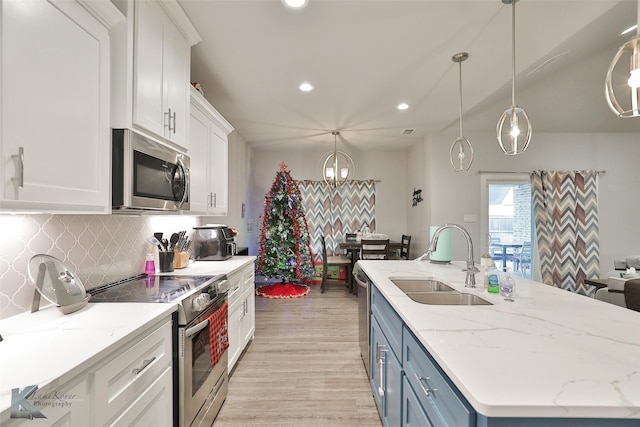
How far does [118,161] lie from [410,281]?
6.25ft

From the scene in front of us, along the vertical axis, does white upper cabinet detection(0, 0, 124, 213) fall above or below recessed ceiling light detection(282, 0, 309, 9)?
below

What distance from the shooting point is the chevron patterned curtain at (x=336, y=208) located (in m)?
5.76

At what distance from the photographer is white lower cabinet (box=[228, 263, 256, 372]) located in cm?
232

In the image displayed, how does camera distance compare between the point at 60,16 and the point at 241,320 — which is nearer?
the point at 60,16

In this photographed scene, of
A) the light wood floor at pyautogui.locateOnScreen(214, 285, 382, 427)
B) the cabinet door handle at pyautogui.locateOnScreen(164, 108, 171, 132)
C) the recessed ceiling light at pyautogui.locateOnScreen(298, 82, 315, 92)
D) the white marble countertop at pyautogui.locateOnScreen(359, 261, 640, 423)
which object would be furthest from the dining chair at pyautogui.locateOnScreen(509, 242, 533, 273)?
the cabinet door handle at pyautogui.locateOnScreen(164, 108, 171, 132)

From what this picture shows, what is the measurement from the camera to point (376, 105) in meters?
3.38

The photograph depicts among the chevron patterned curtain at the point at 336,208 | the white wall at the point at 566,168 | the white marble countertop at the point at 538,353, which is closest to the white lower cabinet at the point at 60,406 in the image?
the white marble countertop at the point at 538,353

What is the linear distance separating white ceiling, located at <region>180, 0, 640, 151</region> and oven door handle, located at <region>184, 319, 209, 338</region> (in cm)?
191

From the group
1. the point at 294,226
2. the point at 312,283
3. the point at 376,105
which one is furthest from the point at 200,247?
the point at 312,283

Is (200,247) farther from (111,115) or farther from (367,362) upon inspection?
(367,362)

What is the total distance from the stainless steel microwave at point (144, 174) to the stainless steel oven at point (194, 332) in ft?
1.59

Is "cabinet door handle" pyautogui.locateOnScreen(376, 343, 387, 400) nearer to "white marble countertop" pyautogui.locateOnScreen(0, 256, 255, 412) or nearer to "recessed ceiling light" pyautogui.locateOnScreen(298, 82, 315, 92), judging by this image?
"white marble countertop" pyautogui.locateOnScreen(0, 256, 255, 412)

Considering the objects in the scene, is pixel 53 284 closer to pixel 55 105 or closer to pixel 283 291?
pixel 55 105

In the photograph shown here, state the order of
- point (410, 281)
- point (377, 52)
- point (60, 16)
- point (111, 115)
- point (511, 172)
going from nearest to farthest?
point (60, 16), point (111, 115), point (410, 281), point (377, 52), point (511, 172)
